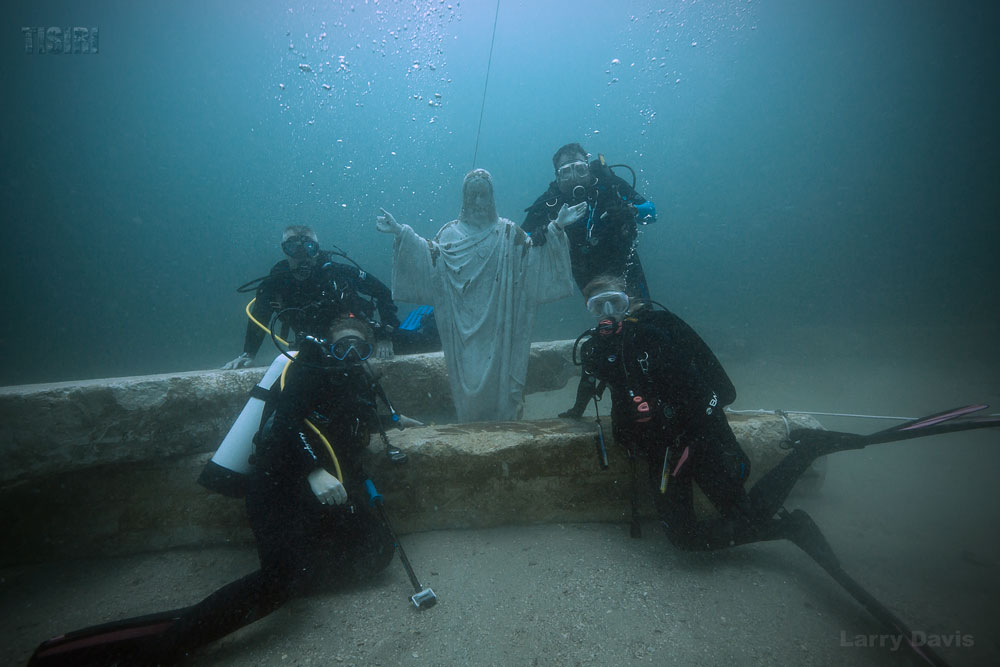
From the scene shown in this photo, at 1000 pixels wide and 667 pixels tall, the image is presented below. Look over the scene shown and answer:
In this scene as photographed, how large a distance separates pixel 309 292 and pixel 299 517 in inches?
133

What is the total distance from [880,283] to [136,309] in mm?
118677

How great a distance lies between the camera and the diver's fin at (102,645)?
1929 mm

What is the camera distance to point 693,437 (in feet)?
9.34

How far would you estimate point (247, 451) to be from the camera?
2.76 metres

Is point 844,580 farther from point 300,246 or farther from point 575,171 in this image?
point 300,246

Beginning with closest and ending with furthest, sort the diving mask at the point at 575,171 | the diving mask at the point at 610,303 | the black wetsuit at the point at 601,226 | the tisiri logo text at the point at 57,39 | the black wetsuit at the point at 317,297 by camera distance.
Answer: the diving mask at the point at 610,303 → the black wetsuit at the point at 601,226 → the diving mask at the point at 575,171 → the black wetsuit at the point at 317,297 → the tisiri logo text at the point at 57,39

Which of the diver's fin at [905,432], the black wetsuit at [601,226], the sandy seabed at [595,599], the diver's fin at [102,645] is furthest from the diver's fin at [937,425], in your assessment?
the diver's fin at [102,645]

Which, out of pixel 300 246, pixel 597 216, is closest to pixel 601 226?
pixel 597 216

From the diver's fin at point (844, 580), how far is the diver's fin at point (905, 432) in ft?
2.06

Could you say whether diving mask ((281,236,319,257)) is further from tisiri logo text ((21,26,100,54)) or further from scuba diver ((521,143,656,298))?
tisiri logo text ((21,26,100,54))

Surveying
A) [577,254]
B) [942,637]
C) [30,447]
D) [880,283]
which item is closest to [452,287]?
[577,254]

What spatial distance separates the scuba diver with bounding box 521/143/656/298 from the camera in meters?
4.58

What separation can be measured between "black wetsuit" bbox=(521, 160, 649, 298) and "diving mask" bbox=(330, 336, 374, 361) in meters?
2.51

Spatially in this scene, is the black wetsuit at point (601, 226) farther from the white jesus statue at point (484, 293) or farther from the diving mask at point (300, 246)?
the diving mask at point (300, 246)
